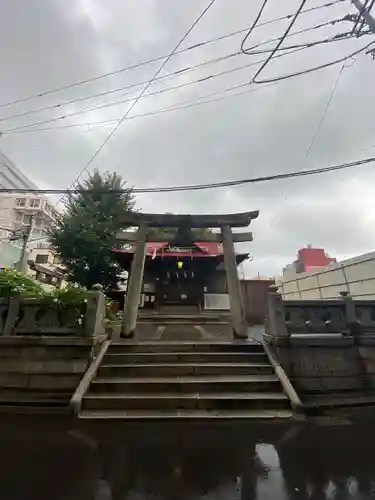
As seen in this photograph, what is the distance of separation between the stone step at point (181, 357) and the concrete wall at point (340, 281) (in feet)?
16.8

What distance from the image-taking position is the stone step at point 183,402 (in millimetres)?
4812

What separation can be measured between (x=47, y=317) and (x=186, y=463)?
13.7ft

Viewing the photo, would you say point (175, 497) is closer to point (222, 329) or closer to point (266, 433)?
point (266, 433)

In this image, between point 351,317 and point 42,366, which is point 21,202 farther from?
point 351,317

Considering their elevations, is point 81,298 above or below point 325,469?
above

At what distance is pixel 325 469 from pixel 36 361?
17.0 feet

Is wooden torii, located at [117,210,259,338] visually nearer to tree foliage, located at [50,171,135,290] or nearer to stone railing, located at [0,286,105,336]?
stone railing, located at [0,286,105,336]

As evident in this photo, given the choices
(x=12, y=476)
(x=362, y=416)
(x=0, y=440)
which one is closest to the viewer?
(x=12, y=476)

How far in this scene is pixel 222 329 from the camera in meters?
10.0

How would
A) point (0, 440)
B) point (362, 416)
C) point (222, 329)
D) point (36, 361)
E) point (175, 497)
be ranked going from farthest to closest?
1. point (222, 329)
2. point (36, 361)
3. point (362, 416)
4. point (0, 440)
5. point (175, 497)

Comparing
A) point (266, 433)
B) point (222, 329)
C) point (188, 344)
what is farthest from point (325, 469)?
point (222, 329)

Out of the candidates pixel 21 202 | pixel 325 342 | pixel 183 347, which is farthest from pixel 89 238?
pixel 21 202

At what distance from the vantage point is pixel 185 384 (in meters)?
5.22

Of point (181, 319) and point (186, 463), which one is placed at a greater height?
point (181, 319)
